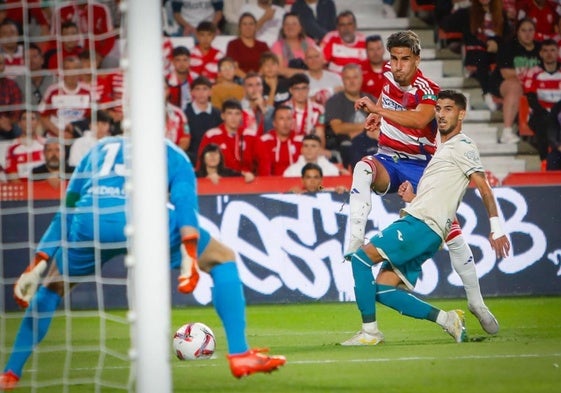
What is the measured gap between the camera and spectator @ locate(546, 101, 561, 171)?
14.0m

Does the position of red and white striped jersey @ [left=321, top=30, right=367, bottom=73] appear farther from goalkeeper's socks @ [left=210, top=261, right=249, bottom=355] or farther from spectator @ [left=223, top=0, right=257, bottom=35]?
goalkeeper's socks @ [left=210, top=261, right=249, bottom=355]

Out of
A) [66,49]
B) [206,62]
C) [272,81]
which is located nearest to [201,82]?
[206,62]

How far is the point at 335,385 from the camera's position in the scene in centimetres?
607

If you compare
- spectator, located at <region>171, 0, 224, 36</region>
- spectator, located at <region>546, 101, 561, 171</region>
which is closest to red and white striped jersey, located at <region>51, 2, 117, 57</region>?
spectator, located at <region>171, 0, 224, 36</region>

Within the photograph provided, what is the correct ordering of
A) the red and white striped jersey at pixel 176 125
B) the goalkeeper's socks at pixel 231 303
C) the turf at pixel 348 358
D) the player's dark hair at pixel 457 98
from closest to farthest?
1. the goalkeeper's socks at pixel 231 303
2. the turf at pixel 348 358
3. the player's dark hair at pixel 457 98
4. the red and white striped jersey at pixel 176 125

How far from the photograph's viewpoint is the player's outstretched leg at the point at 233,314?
5887mm

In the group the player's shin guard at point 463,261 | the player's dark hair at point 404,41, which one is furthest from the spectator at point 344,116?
the player's dark hair at point 404,41

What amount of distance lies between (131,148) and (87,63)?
30.0 feet

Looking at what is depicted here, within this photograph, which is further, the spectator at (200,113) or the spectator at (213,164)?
the spectator at (200,113)

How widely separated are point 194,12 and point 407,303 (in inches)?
321

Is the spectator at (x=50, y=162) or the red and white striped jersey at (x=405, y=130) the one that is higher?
the red and white striped jersey at (x=405, y=130)

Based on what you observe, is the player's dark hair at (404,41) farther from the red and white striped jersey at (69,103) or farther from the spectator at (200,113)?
the spectator at (200,113)

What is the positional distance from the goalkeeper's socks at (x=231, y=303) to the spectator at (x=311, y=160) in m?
6.97

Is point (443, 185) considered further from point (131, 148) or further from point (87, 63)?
point (87, 63)
